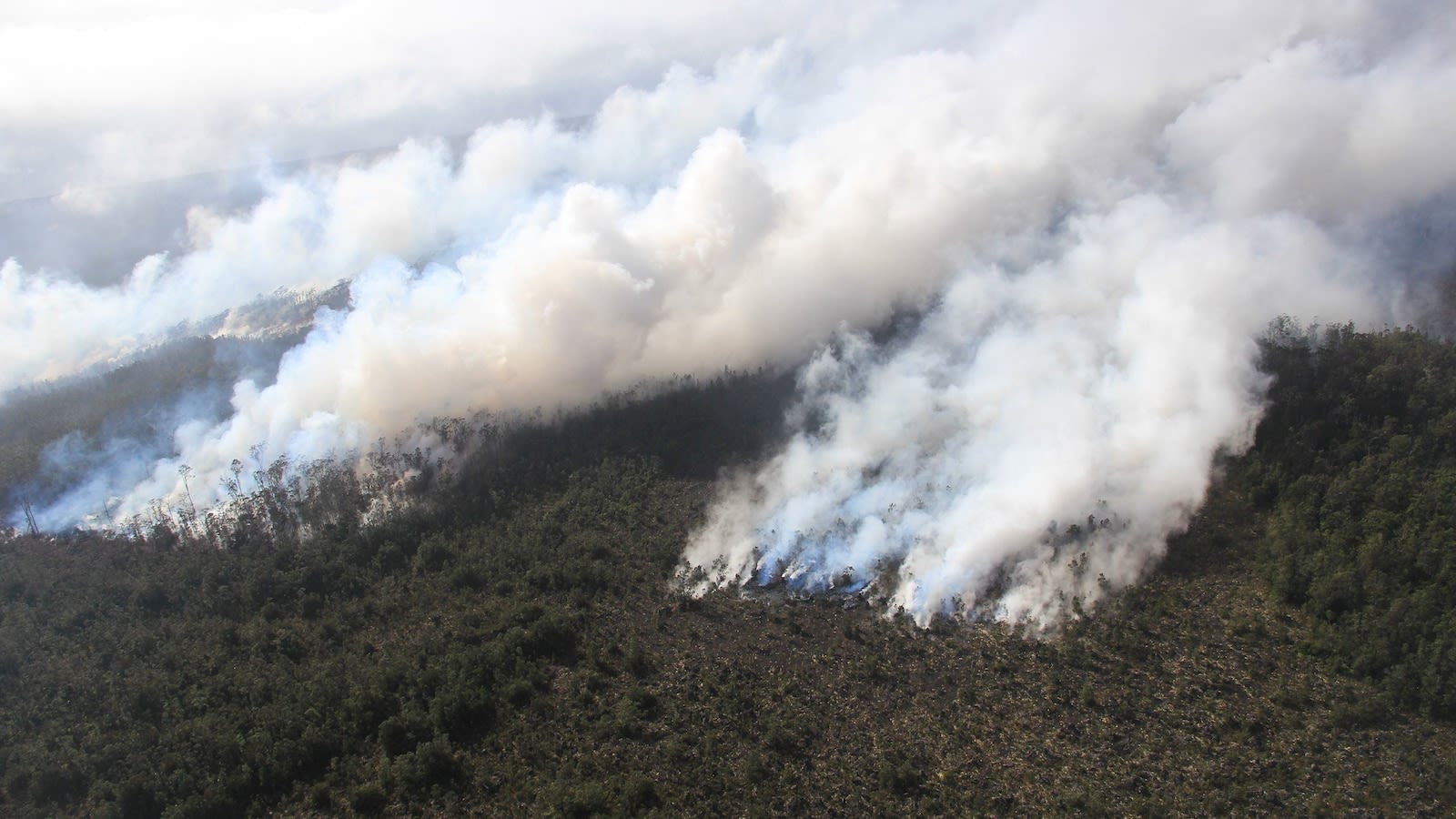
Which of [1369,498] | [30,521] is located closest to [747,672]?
[1369,498]

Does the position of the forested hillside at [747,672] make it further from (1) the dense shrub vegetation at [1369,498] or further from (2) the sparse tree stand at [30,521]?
(2) the sparse tree stand at [30,521]

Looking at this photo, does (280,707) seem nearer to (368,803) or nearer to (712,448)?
(368,803)

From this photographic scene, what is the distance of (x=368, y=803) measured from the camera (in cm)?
4369

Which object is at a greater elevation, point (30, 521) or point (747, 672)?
point (30, 521)

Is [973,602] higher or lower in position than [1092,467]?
lower

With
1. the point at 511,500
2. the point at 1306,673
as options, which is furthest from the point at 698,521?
the point at 1306,673

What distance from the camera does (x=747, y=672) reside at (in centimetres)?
5106

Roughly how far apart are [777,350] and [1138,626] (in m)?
49.5

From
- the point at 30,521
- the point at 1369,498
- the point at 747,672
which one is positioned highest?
the point at 1369,498

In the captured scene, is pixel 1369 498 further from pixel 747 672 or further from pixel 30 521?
pixel 30 521

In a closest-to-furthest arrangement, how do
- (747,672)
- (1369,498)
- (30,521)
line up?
1. (747,672)
2. (1369,498)
3. (30,521)

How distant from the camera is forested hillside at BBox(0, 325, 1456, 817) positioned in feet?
138

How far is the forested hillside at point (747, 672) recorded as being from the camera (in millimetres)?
42125

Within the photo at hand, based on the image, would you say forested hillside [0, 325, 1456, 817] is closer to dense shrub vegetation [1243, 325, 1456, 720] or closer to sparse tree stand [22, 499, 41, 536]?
dense shrub vegetation [1243, 325, 1456, 720]
